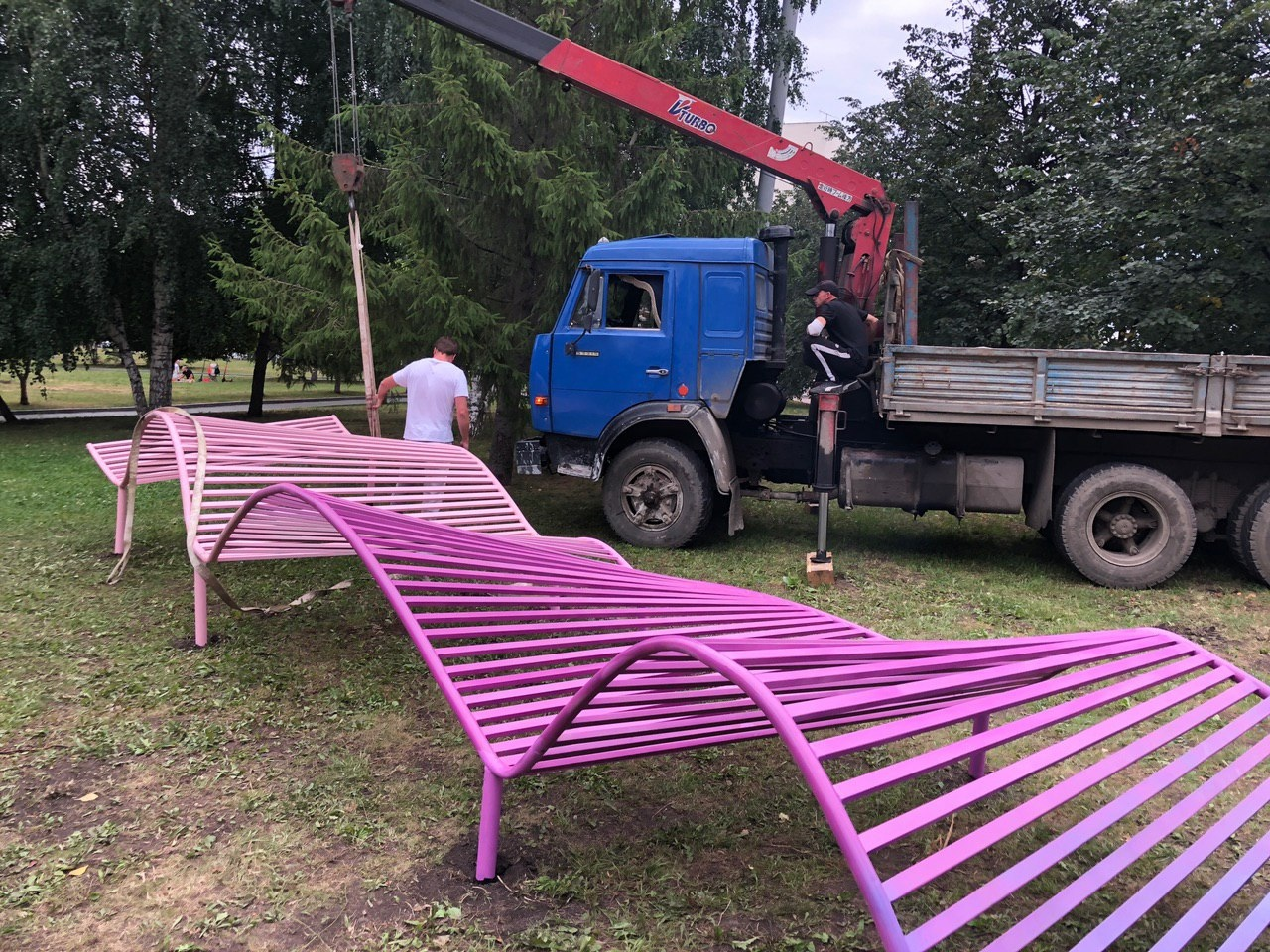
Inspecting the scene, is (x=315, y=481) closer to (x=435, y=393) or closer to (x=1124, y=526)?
(x=435, y=393)

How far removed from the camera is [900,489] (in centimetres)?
746

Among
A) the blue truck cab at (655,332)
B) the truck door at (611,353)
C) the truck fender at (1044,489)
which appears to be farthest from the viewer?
the truck door at (611,353)

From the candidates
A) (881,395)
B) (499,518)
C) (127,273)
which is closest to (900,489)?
(881,395)

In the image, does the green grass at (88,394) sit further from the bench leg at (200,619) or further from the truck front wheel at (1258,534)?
the truck front wheel at (1258,534)

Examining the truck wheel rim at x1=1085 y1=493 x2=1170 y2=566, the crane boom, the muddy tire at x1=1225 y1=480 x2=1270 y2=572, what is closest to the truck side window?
the crane boom

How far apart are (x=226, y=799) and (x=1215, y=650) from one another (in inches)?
206

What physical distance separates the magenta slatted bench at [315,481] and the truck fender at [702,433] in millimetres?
2416

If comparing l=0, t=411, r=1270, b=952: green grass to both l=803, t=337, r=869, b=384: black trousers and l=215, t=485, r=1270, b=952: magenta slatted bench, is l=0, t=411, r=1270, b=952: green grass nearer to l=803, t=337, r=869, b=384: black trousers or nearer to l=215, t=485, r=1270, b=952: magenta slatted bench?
l=215, t=485, r=1270, b=952: magenta slatted bench

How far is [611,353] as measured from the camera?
7.82m

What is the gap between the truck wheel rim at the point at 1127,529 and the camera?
6816 millimetres

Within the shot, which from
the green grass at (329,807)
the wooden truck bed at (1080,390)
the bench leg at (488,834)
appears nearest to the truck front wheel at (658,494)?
the wooden truck bed at (1080,390)

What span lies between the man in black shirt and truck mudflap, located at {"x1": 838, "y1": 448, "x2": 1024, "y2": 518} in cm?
70

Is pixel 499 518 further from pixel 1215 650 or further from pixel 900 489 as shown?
pixel 1215 650

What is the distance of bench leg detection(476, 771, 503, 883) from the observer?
8.51 feet
